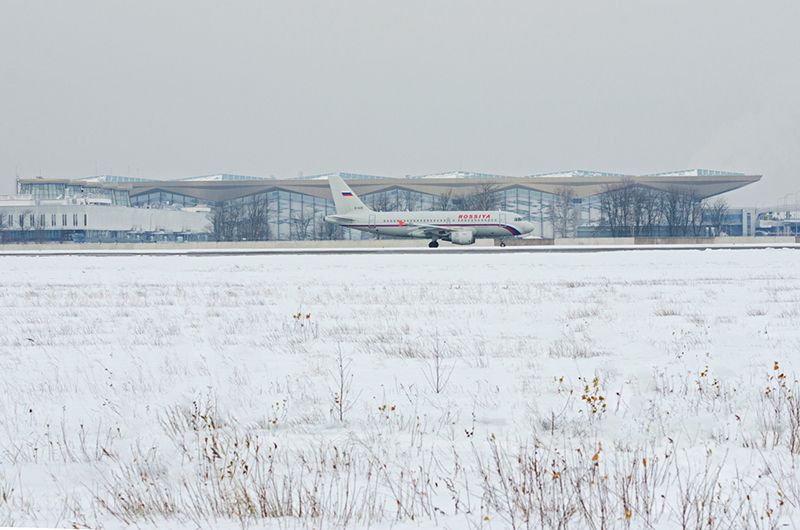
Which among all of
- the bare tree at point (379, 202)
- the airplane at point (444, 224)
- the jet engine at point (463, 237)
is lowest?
the jet engine at point (463, 237)

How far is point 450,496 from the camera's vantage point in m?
4.39

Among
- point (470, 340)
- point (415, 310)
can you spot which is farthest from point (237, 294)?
point (470, 340)

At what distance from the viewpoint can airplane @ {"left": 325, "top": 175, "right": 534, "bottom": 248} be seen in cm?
5794

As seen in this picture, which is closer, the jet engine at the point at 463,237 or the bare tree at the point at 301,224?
the jet engine at the point at 463,237

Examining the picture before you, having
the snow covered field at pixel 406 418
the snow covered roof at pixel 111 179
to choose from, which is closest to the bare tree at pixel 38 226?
the snow covered roof at pixel 111 179

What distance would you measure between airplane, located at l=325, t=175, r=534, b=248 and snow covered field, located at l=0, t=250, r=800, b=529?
42.6m

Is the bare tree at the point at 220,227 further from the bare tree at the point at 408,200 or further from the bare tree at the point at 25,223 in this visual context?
the bare tree at the point at 408,200

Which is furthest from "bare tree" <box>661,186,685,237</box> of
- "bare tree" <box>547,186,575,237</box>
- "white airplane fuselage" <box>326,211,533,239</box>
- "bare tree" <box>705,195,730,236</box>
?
"white airplane fuselage" <box>326,211,533,239</box>

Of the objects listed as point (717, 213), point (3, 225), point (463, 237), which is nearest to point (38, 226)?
point (3, 225)

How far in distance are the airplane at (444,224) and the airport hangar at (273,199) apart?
→ 45.7 metres

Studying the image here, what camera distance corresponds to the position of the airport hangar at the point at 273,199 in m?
103

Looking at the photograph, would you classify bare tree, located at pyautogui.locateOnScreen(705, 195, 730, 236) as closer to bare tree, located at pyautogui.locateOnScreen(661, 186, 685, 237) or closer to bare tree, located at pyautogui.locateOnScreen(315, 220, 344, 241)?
bare tree, located at pyautogui.locateOnScreen(661, 186, 685, 237)

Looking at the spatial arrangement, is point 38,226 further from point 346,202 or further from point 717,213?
point 717,213

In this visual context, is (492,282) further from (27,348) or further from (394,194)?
(394,194)
